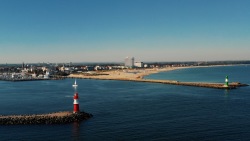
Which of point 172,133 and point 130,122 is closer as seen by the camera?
point 172,133

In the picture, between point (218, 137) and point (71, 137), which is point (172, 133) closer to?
point (218, 137)

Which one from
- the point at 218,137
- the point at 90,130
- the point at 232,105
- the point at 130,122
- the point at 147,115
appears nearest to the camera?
the point at 218,137

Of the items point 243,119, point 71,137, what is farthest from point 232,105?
point 71,137

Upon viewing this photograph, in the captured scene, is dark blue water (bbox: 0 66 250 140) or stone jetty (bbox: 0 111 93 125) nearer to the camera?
dark blue water (bbox: 0 66 250 140)

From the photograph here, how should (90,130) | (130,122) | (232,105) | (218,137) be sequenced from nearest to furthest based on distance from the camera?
(218,137)
(90,130)
(130,122)
(232,105)

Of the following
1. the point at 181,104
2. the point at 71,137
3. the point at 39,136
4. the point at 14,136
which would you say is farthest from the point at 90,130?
the point at 181,104

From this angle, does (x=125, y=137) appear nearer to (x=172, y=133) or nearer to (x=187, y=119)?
(x=172, y=133)

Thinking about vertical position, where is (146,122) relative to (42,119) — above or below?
below

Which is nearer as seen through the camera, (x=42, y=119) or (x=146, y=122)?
(x=146, y=122)

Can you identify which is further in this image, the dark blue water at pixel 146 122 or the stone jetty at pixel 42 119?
the stone jetty at pixel 42 119
